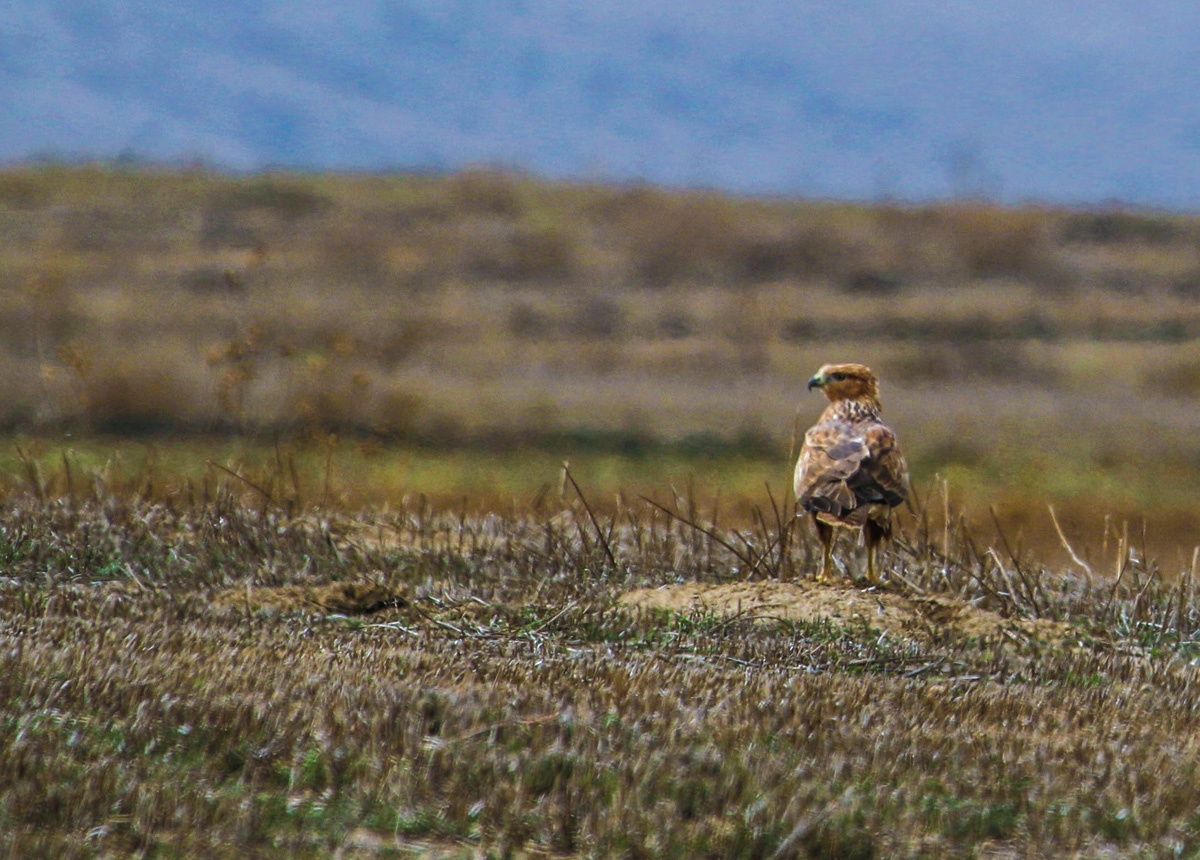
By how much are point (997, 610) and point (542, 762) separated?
3.89m

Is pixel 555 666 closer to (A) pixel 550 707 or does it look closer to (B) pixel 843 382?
(A) pixel 550 707

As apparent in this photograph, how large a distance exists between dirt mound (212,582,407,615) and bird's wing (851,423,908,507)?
A: 2.12 meters

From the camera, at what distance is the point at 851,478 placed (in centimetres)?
729

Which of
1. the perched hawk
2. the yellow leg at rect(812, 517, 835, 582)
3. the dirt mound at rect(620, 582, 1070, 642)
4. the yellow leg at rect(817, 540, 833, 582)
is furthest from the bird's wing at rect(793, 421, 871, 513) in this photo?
the dirt mound at rect(620, 582, 1070, 642)

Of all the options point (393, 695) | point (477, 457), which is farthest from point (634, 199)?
point (393, 695)

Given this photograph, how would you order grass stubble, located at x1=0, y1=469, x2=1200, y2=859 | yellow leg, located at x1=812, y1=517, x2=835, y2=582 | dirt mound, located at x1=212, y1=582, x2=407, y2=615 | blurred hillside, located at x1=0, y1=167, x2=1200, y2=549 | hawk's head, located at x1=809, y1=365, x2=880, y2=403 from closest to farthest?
grass stubble, located at x1=0, y1=469, x2=1200, y2=859
dirt mound, located at x1=212, y1=582, x2=407, y2=615
yellow leg, located at x1=812, y1=517, x2=835, y2=582
hawk's head, located at x1=809, y1=365, x2=880, y2=403
blurred hillside, located at x1=0, y1=167, x2=1200, y2=549

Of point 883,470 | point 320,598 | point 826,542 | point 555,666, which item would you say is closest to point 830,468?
point 883,470

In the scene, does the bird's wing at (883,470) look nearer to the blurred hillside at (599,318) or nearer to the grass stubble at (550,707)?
the grass stubble at (550,707)

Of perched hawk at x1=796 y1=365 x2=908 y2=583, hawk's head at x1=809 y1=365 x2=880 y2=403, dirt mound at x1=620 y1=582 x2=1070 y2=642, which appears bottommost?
dirt mound at x1=620 y1=582 x2=1070 y2=642

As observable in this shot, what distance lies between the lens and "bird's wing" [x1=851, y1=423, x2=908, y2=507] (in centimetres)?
733

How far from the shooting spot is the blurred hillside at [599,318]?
73.0 feet

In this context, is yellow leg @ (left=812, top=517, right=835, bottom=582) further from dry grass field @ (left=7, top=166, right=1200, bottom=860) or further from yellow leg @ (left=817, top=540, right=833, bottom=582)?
dry grass field @ (left=7, top=166, right=1200, bottom=860)

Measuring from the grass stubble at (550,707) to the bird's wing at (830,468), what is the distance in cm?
51

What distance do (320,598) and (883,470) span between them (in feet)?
8.35
